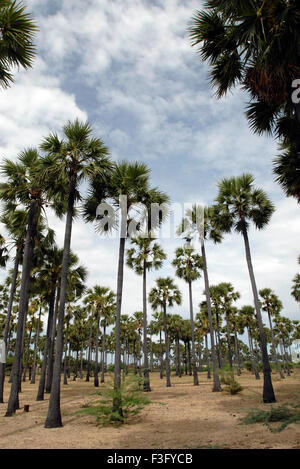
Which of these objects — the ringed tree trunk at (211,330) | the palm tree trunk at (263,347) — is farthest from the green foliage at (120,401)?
the ringed tree trunk at (211,330)

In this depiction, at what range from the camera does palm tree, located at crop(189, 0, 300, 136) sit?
286 inches

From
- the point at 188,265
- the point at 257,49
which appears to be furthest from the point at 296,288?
the point at 257,49

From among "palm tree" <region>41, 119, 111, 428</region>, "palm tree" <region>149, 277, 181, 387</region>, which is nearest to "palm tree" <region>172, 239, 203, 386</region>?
"palm tree" <region>149, 277, 181, 387</region>

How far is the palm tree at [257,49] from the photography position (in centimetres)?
727

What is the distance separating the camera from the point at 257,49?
25.7 ft

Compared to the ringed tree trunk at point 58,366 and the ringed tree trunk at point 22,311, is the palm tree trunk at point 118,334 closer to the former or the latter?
the ringed tree trunk at point 58,366

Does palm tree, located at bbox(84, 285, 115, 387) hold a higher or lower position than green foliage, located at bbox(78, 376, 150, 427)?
higher

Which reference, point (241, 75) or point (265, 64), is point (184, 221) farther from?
point (265, 64)

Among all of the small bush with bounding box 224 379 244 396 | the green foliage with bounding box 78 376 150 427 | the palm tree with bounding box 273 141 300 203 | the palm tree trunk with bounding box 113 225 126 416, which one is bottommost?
the small bush with bounding box 224 379 244 396

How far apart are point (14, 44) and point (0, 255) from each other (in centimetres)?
1876

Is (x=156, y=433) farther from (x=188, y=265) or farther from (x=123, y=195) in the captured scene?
(x=188, y=265)

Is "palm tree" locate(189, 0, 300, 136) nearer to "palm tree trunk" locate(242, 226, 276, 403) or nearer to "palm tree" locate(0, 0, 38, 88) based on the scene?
"palm tree" locate(0, 0, 38, 88)
